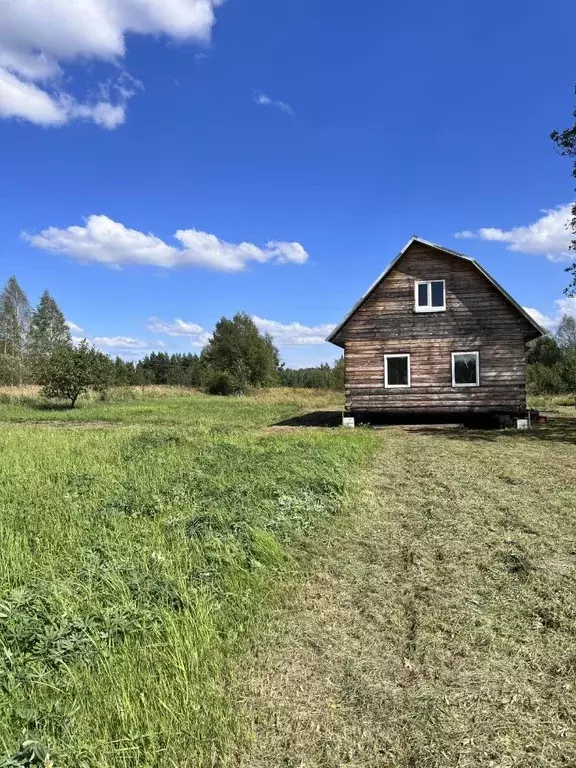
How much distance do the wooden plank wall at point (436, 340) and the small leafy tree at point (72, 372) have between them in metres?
20.0

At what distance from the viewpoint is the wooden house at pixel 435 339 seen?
1992 centimetres

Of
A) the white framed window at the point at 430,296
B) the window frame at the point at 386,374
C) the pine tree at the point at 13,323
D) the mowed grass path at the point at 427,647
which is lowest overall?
the mowed grass path at the point at 427,647

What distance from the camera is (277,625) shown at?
438 cm

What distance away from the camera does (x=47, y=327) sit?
70.0 m

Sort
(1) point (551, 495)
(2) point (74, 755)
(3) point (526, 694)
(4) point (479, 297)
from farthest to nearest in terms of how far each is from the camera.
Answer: (4) point (479, 297) → (1) point (551, 495) → (3) point (526, 694) → (2) point (74, 755)

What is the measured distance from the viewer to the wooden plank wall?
19.9 metres

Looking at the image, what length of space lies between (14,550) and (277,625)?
3255 millimetres

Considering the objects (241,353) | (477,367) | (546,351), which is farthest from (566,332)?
(477,367)

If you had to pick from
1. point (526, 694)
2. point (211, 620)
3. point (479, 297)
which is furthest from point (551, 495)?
point (479, 297)

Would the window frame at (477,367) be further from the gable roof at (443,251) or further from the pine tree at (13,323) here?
the pine tree at (13,323)

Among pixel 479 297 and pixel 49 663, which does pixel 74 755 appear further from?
pixel 479 297

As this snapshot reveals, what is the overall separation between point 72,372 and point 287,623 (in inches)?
1258

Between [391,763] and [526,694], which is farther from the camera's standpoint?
[526,694]

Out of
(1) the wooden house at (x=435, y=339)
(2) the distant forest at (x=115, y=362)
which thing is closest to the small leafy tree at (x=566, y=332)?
(2) the distant forest at (x=115, y=362)
